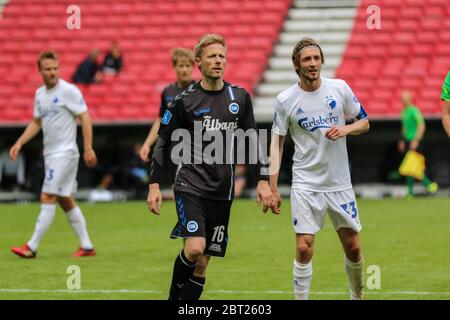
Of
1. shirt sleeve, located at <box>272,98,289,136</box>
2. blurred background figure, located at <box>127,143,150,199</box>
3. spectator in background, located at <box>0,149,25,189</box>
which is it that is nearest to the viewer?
shirt sleeve, located at <box>272,98,289,136</box>

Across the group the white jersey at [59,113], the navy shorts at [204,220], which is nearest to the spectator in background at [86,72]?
the white jersey at [59,113]

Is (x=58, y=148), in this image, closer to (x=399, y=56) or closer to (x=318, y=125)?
(x=318, y=125)

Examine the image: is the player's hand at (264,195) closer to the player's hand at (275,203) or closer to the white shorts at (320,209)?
the player's hand at (275,203)

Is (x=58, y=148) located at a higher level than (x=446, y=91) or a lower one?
lower

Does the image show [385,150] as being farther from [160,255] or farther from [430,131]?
[160,255]

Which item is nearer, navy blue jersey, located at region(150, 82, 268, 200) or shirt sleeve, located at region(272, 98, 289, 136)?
navy blue jersey, located at region(150, 82, 268, 200)

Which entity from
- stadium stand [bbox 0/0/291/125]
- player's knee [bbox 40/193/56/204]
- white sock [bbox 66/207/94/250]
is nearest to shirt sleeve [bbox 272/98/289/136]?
white sock [bbox 66/207/94/250]

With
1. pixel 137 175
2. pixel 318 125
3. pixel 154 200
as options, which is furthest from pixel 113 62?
pixel 154 200

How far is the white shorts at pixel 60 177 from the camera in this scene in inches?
477

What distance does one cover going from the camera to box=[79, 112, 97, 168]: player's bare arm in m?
11.9

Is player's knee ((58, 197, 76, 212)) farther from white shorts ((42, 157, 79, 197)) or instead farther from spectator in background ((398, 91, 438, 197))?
spectator in background ((398, 91, 438, 197))

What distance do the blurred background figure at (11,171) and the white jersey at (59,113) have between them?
36.5 ft

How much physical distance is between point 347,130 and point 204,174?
113cm

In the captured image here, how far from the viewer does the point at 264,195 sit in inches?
309
